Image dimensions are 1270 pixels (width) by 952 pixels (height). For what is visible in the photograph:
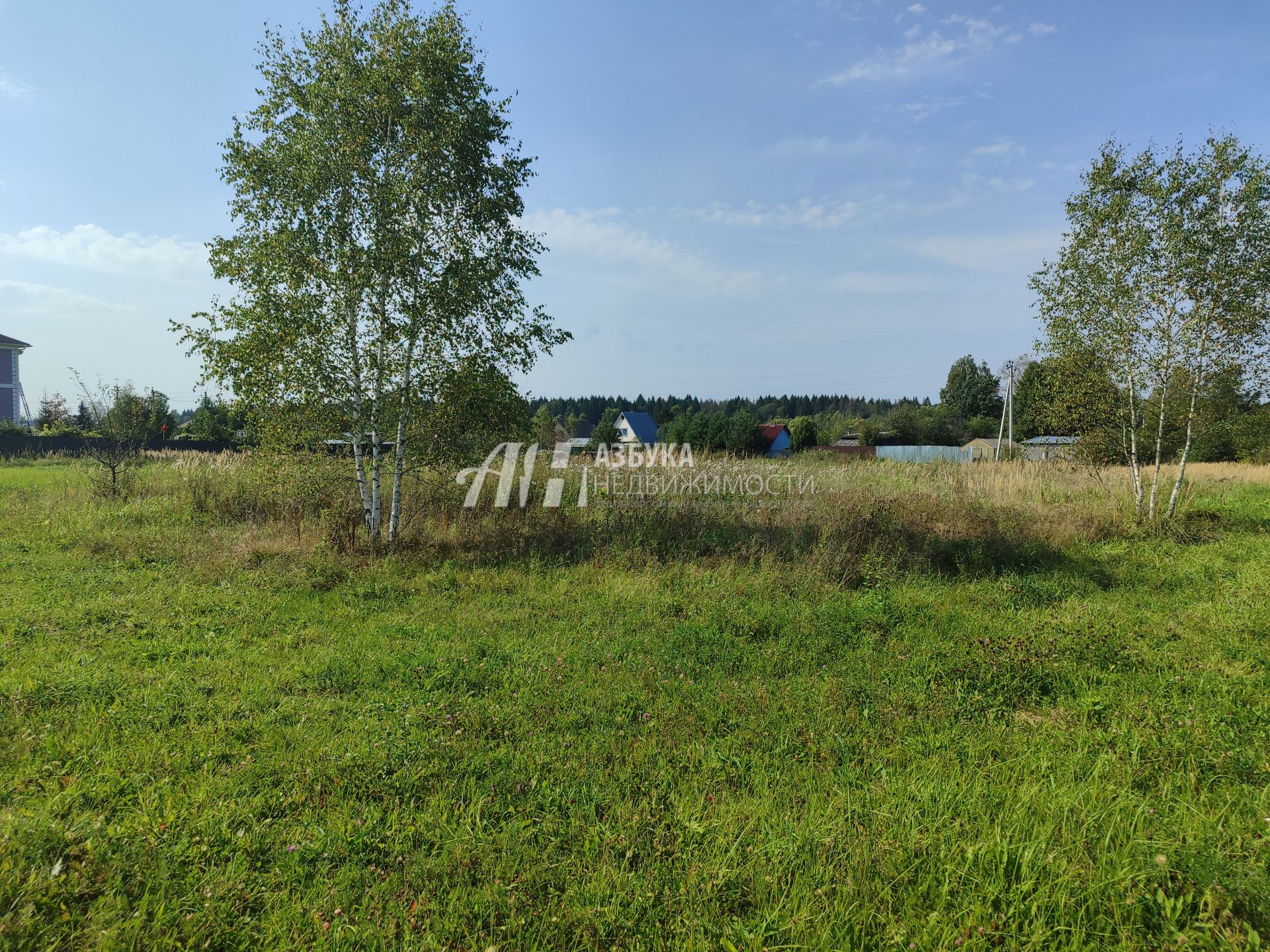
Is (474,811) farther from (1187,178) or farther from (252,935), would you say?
(1187,178)

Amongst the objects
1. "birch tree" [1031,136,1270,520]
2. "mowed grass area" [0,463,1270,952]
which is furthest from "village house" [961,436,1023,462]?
"mowed grass area" [0,463,1270,952]

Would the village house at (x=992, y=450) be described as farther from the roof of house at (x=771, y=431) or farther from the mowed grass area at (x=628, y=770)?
the mowed grass area at (x=628, y=770)

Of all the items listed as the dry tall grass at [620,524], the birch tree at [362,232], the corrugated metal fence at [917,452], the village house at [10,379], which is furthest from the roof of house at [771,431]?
the village house at [10,379]

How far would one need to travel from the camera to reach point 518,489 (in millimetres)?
10820

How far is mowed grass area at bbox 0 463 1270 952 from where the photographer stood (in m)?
2.47

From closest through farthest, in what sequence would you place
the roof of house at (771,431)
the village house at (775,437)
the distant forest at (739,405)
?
1. the roof of house at (771,431)
2. the village house at (775,437)
3. the distant forest at (739,405)

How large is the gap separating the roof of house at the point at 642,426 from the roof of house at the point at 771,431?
12115mm

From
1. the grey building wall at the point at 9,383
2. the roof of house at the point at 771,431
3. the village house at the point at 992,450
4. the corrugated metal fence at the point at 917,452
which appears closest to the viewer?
the village house at the point at 992,450

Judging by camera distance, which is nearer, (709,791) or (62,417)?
(709,791)

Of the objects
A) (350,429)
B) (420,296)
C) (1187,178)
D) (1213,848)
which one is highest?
(1187,178)

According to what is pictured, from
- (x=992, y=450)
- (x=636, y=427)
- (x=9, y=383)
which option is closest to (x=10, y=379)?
(x=9, y=383)

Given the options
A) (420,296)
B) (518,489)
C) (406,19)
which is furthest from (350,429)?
(406,19)

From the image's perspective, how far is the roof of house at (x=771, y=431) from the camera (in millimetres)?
49656

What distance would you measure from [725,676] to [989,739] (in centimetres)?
194
